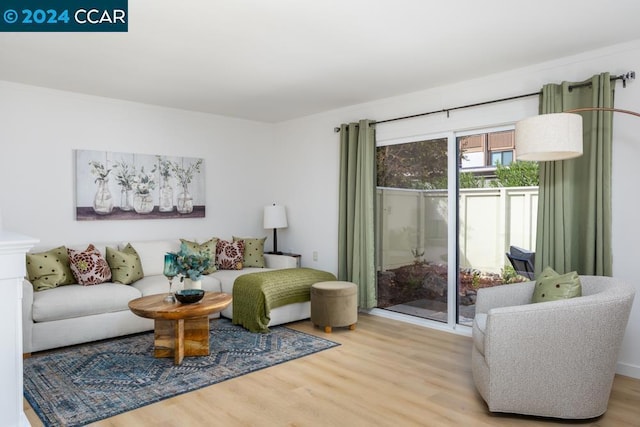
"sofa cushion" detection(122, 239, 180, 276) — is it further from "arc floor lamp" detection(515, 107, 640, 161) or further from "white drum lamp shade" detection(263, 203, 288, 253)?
"arc floor lamp" detection(515, 107, 640, 161)

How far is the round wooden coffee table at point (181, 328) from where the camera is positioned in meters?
3.47

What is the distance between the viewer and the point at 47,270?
4.02m

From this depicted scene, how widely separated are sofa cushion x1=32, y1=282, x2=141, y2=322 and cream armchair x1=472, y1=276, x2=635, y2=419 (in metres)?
3.18

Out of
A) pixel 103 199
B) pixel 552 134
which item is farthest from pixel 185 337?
pixel 552 134

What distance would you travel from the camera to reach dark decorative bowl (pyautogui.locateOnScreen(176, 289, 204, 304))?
356cm

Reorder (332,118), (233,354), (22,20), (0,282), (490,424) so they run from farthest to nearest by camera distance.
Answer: (332,118), (233,354), (22,20), (490,424), (0,282)

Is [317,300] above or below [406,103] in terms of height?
below

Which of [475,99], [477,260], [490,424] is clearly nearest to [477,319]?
[490,424]

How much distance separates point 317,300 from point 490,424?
83.8 inches

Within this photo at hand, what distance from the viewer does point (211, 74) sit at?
4.06m

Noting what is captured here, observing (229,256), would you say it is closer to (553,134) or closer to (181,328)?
(181,328)

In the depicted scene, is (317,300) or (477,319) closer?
(477,319)

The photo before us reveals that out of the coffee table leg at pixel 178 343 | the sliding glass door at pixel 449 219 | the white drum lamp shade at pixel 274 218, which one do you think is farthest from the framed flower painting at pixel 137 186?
the sliding glass door at pixel 449 219

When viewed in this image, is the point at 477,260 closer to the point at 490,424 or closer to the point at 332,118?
the point at 490,424
